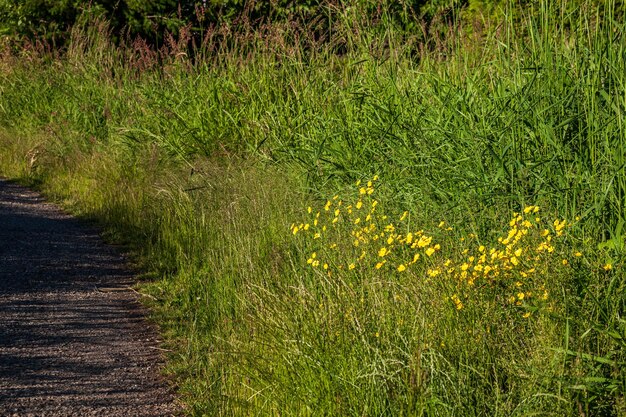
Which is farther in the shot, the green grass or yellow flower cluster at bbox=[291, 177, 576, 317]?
yellow flower cluster at bbox=[291, 177, 576, 317]

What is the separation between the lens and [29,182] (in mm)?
12000

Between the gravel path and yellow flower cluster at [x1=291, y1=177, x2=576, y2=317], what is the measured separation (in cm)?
118

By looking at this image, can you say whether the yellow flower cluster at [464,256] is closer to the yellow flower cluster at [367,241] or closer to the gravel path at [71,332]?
the yellow flower cluster at [367,241]

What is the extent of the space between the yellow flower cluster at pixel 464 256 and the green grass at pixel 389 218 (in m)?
0.02

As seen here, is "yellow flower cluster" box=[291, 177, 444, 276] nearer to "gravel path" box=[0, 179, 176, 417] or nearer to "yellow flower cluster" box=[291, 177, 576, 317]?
"yellow flower cluster" box=[291, 177, 576, 317]

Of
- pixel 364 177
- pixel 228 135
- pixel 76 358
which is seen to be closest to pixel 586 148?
pixel 364 177

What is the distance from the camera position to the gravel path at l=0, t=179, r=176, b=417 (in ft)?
16.4

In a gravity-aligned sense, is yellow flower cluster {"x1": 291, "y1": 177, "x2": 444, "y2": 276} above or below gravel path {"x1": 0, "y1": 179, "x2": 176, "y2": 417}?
above

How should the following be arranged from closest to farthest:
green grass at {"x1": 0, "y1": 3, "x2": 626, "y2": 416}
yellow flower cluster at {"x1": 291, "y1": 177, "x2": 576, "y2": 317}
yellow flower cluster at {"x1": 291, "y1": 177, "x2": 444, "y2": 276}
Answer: green grass at {"x1": 0, "y1": 3, "x2": 626, "y2": 416}, yellow flower cluster at {"x1": 291, "y1": 177, "x2": 576, "y2": 317}, yellow flower cluster at {"x1": 291, "y1": 177, "x2": 444, "y2": 276}

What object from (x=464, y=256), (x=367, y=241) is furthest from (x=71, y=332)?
(x=464, y=256)

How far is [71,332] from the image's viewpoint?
20.1 feet

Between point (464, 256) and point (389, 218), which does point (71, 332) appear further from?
point (464, 256)

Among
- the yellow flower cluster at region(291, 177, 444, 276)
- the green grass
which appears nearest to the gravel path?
the green grass

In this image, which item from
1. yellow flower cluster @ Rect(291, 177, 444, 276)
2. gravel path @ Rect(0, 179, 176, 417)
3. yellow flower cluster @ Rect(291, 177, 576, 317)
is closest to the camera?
yellow flower cluster @ Rect(291, 177, 576, 317)
